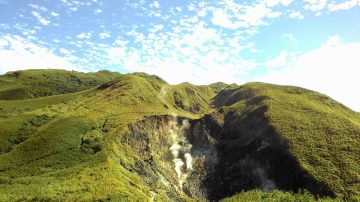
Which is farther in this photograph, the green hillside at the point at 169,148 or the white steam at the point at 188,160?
the white steam at the point at 188,160

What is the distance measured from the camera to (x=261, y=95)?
174 metres

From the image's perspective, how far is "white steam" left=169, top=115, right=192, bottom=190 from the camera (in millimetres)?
130875

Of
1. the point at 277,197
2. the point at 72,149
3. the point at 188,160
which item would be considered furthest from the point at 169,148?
the point at 277,197

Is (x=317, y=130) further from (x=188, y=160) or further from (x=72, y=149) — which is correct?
(x=72, y=149)

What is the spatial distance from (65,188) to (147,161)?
37.1 m

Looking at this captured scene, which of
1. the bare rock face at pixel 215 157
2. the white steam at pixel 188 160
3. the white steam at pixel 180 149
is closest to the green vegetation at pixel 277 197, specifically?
the bare rock face at pixel 215 157

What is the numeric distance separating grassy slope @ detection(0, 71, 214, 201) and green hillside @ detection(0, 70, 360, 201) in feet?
1.02

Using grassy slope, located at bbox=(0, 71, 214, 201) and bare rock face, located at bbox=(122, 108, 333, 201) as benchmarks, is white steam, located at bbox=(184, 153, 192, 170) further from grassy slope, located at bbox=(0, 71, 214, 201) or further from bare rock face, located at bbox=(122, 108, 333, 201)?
grassy slope, located at bbox=(0, 71, 214, 201)

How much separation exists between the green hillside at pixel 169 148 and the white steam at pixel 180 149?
46 cm

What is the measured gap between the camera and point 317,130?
13325cm

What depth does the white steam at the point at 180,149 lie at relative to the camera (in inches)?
5153

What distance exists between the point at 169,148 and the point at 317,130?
52.3 metres

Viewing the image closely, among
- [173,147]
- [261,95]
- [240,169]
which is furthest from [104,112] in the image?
[261,95]

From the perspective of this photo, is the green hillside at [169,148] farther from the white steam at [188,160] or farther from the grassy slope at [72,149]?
the white steam at [188,160]
